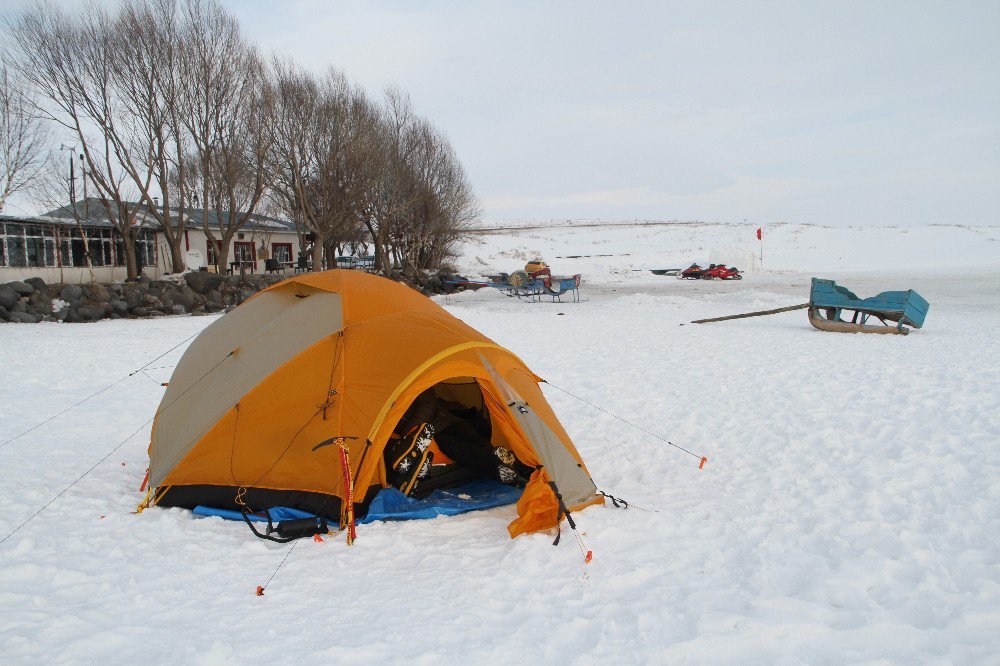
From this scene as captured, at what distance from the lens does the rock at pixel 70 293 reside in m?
19.9

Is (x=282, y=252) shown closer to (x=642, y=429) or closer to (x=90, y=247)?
(x=90, y=247)

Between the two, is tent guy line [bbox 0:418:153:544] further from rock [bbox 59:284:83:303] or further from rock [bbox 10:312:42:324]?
rock [bbox 59:284:83:303]

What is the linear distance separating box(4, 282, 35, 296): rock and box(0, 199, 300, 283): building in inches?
184

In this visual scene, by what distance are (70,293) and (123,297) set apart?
59.5 inches

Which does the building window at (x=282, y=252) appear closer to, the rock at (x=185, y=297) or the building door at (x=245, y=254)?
the building door at (x=245, y=254)

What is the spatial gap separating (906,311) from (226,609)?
1381cm

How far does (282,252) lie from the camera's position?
1591 inches

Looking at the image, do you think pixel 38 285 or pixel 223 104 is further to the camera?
pixel 223 104

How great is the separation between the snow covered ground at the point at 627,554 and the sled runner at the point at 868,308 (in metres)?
4.49

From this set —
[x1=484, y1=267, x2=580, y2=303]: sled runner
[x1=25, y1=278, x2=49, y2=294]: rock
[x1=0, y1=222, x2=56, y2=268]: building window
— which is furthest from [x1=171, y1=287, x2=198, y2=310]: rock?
[x1=484, y1=267, x2=580, y2=303]: sled runner

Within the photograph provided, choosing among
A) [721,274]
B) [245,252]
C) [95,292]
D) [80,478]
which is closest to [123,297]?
[95,292]

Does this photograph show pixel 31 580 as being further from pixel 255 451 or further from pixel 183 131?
pixel 183 131

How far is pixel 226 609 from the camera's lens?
12.8ft

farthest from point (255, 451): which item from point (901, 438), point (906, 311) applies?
point (906, 311)
